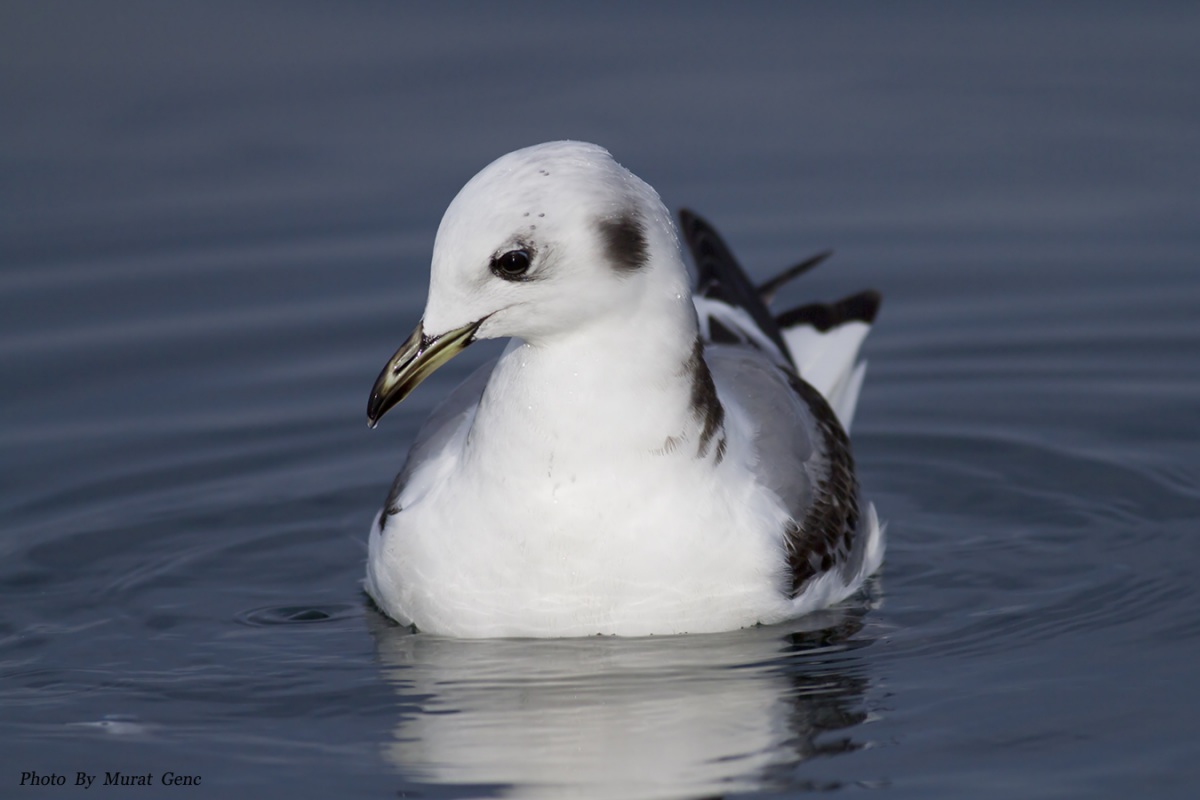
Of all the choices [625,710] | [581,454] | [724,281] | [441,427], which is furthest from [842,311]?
[625,710]

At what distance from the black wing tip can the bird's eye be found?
3559mm

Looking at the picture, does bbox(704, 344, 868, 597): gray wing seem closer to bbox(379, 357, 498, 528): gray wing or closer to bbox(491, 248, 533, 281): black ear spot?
bbox(379, 357, 498, 528): gray wing

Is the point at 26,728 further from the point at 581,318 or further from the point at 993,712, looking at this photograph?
the point at 993,712

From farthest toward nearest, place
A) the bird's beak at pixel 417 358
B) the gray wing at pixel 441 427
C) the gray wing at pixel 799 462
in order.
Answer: the gray wing at pixel 441 427
the gray wing at pixel 799 462
the bird's beak at pixel 417 358

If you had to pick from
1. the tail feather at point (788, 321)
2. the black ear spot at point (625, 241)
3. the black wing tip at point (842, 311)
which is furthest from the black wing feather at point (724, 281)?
the black ear spot at point (625, 241)

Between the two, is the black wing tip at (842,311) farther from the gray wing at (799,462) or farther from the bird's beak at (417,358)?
the bird's beak at (417,358)

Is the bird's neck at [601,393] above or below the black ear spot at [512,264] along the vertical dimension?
below

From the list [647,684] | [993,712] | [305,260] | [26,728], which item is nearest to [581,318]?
[647,684]

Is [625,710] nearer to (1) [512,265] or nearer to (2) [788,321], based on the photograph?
(1) [512,265]

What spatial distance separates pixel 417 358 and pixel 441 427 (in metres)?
1.18

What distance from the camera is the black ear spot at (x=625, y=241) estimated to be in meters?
6.43

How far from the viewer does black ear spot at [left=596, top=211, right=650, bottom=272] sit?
6434 millimetres

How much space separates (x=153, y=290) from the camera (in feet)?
35.6

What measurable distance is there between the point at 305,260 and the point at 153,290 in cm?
81
